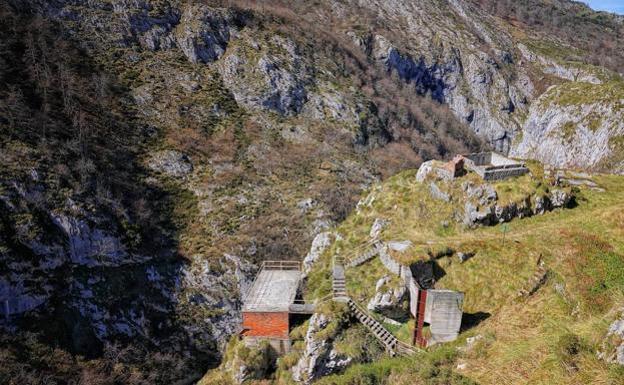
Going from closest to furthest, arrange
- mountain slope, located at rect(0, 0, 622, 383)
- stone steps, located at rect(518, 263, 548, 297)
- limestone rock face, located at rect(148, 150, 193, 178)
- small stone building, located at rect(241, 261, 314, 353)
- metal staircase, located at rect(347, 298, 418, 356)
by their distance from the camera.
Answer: stone steps, located at rect(518, 263, 548, 297) < metal staircase, located at rect(347, 298, 418, 356) < small stone building, located at rect(241, 261, 314, 353) < mountain slope, located at rect(0, 0, 622, 383) < limestone rock face, located at rect(148, 150, 193, 178)

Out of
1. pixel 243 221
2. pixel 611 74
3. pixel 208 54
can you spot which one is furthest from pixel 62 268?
pixel 611 74

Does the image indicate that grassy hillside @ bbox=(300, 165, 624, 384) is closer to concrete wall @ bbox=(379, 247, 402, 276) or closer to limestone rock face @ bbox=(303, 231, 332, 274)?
concrete wall @ bbox=(379, 247, 402, 276)

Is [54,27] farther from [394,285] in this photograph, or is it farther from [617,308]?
[617,308]

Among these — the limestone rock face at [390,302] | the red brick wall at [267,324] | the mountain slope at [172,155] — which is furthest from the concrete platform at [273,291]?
the mountain slope at [172,155]

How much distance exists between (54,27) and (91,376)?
60.6m

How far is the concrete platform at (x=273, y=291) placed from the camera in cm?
2471

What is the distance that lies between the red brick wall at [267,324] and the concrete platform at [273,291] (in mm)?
342

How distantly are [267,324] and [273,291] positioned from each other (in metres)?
3.24

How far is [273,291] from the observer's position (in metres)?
27.3

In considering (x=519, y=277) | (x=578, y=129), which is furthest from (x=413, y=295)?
(x=578, y=129)

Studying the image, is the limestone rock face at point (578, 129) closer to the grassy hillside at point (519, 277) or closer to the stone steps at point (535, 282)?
the grassy hillside at point (519, 277)

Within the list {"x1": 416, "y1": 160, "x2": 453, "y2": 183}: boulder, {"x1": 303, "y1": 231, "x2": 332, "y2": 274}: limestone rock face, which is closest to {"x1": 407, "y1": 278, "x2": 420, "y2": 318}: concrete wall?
{"x1": 303, "y1": 231, "x2": 332, "y2": 274}: limestone rock face

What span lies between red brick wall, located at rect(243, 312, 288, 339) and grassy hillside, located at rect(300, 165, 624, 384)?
3.00 meters

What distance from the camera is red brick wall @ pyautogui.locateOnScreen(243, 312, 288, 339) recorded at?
24.2m
